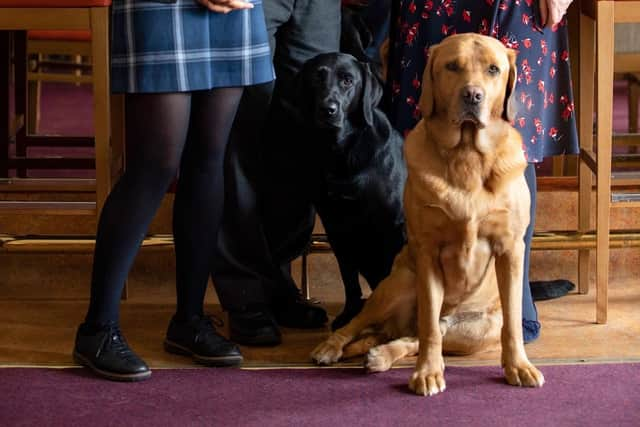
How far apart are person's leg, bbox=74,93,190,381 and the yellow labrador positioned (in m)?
0.46

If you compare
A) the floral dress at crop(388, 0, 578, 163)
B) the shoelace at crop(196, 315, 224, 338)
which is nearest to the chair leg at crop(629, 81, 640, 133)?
the floral dress at crop(388, 0, 578, 163)

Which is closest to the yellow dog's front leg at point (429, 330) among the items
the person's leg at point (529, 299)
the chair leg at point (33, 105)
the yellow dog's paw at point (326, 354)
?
the yellow dog's paw at point (326, 354)

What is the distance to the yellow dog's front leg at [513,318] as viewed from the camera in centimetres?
248

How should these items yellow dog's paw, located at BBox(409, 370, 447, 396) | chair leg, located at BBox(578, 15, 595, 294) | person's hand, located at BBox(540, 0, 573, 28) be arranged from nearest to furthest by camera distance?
yellow dog's paw, located at BBox(409, 370, 447, 396)
person's hand, located at BBox(540, 0, 573, 28)
chair leg, located at BBox(578, 15, 595, 294)

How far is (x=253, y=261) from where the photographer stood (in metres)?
2.90

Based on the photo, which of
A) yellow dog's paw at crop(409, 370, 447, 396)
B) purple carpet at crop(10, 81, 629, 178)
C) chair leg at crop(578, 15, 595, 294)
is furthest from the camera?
purple carpet at crop(10, 81, 629, 178)

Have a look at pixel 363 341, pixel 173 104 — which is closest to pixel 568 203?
pixel 363 341

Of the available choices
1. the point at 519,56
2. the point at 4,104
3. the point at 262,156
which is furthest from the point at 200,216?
the point at 4,104

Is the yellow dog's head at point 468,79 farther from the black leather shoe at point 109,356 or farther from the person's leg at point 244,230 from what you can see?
the black leather shoe at point 109,356

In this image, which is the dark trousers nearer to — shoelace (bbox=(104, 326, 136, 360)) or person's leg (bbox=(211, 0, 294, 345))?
person's leg (bbox=(211, 0, 294, 345))

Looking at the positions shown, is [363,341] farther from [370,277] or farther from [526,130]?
[526,130]

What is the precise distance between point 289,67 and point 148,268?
2.69 ft

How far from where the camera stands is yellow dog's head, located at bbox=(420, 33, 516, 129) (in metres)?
2.36

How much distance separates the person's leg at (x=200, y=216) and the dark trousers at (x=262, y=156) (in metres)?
0.21
